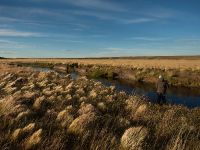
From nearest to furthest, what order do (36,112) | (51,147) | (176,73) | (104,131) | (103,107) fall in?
(51,147), (104,131), (36,112), (103,107), (176,73)

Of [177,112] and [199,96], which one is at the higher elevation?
[177,112]

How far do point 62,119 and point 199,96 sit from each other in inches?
838

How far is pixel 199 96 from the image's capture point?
28406 mm

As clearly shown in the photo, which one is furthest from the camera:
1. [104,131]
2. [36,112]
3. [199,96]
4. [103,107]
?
[199,96]

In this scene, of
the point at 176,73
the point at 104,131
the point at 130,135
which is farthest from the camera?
the point at 176,73

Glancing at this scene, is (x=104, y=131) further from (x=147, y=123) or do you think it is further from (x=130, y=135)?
(x=147, y=123)

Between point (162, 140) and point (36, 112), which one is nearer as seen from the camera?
point (162, 140)

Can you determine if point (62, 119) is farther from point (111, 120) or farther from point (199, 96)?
point (199, 96)

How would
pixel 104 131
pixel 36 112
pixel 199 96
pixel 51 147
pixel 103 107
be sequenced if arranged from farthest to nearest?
1. pixel 199 96
2. pixel 103 107
3. pixel 36 112
4. pixel 104 131
5. pixel 51 147

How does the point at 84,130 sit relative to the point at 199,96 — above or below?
above

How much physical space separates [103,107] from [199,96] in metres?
17.8

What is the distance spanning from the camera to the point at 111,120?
9711 millimetres

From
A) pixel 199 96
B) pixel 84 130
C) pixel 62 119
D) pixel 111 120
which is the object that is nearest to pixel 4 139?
pixel 84 130

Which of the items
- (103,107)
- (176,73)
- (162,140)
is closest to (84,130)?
(162,140)
